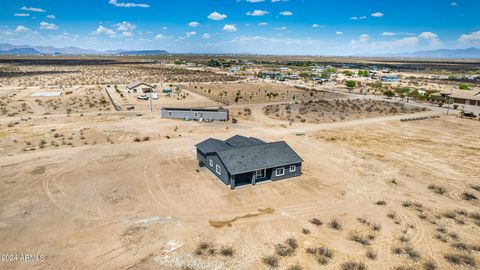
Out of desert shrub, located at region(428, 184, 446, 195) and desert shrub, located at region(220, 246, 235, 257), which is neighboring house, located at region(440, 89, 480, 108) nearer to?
desert shrub, located at region(428, 184, 446, 195)

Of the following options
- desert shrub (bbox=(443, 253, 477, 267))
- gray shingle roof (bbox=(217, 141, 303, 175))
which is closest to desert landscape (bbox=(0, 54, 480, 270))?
desert shrub (bbox=(443, 253, 477, 267))

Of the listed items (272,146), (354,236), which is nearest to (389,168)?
(272,146)

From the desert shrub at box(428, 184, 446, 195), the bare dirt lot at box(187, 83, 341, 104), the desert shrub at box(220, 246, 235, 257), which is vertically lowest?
the desert shrub at box(220, 246, 235, 257)

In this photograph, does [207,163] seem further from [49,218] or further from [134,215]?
[49,218]

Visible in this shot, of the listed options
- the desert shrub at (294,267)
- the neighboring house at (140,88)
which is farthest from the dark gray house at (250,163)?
the neighboring house at (140,88)

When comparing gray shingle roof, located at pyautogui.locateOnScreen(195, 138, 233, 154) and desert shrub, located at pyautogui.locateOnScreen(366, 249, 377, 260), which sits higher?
gray shingle roof, located at pyautogui.locateOnScreen(195, 138, 233, 154)

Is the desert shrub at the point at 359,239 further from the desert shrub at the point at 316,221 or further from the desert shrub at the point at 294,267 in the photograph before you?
the desert shrub at the point at 294,267
